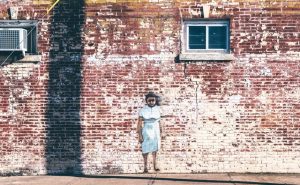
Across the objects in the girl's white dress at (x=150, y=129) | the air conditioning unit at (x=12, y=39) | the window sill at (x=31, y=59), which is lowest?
the girl's white dress at (x=150, y=129)

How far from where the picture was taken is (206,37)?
10.9 metres

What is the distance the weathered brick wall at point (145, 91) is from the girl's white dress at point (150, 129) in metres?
0.18

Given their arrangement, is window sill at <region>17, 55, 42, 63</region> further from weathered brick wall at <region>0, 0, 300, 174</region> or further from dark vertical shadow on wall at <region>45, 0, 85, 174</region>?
dark vertical shadow on wall at <region>45, 0, 85, 174</region>

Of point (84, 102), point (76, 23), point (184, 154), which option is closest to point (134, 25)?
point (76, 23)

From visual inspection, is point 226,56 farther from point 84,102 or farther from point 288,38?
point 84,102

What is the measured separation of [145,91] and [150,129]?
2.88 feet

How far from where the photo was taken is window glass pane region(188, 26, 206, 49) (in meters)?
10.9

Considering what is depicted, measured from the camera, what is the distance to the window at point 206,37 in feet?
35.7

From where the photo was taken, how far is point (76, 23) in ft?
35.8

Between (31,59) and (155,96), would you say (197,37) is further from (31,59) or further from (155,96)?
(31,59)

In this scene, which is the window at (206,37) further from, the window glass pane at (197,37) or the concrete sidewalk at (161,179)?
the concrete sidewalk at (161,179)

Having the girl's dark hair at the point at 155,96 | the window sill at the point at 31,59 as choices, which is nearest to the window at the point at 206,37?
the girl's dark hair at the point at 155,96

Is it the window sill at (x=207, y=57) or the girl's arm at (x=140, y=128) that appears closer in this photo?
the window sill at (x=207, y=57)

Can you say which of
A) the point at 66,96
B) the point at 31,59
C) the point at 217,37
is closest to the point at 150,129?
the point at 66,96
